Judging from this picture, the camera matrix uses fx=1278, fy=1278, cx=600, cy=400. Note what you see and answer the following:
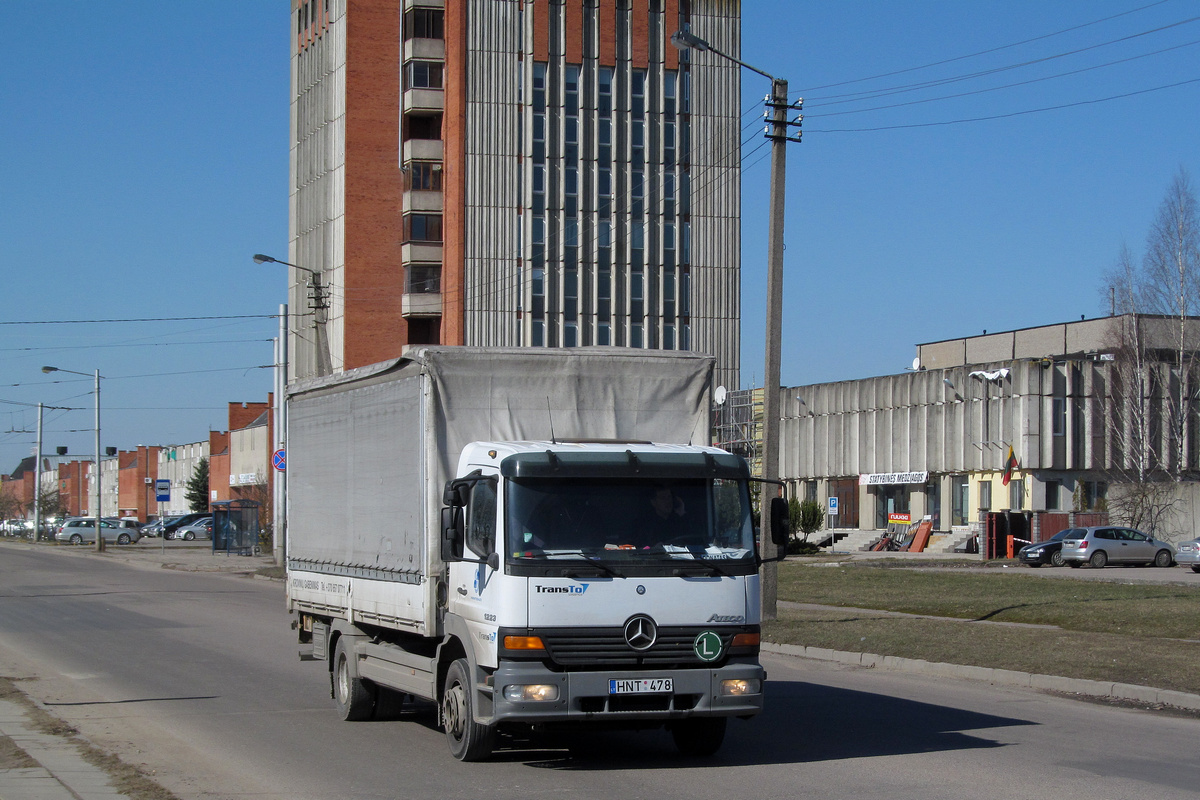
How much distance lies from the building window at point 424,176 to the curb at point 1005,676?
5619cm

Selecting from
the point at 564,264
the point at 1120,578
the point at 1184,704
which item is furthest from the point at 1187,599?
the point at 564,264

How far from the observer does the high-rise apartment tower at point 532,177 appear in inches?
2773

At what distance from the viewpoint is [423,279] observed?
71.6m

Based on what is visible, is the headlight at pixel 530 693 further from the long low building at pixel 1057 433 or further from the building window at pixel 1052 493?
the building window at pixel 1052 493

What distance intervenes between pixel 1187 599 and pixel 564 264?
167ft

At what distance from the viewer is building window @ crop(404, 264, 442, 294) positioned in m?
71.3

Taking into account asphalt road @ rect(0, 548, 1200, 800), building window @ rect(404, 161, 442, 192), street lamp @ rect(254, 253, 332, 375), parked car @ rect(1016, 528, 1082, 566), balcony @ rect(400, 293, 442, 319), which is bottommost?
parked car @ rect(1016, 528, 1082, 566)

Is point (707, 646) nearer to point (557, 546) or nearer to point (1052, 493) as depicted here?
point (557, 546)

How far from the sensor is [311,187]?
8088cm

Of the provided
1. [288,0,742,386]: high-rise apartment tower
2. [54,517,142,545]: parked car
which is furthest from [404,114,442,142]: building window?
[54,517,142,545]: parked car

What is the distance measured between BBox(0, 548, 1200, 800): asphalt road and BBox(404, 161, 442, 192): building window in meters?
56.2

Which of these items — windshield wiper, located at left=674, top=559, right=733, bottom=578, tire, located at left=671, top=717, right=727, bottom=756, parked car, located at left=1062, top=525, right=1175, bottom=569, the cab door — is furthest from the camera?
parked car, located at left=1062, top=525, right=1175, bottom=569

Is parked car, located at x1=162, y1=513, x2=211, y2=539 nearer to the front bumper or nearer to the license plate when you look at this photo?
the front bumper

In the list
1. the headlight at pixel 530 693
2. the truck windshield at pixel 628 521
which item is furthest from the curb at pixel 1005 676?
the headlight at pixel 530 693
